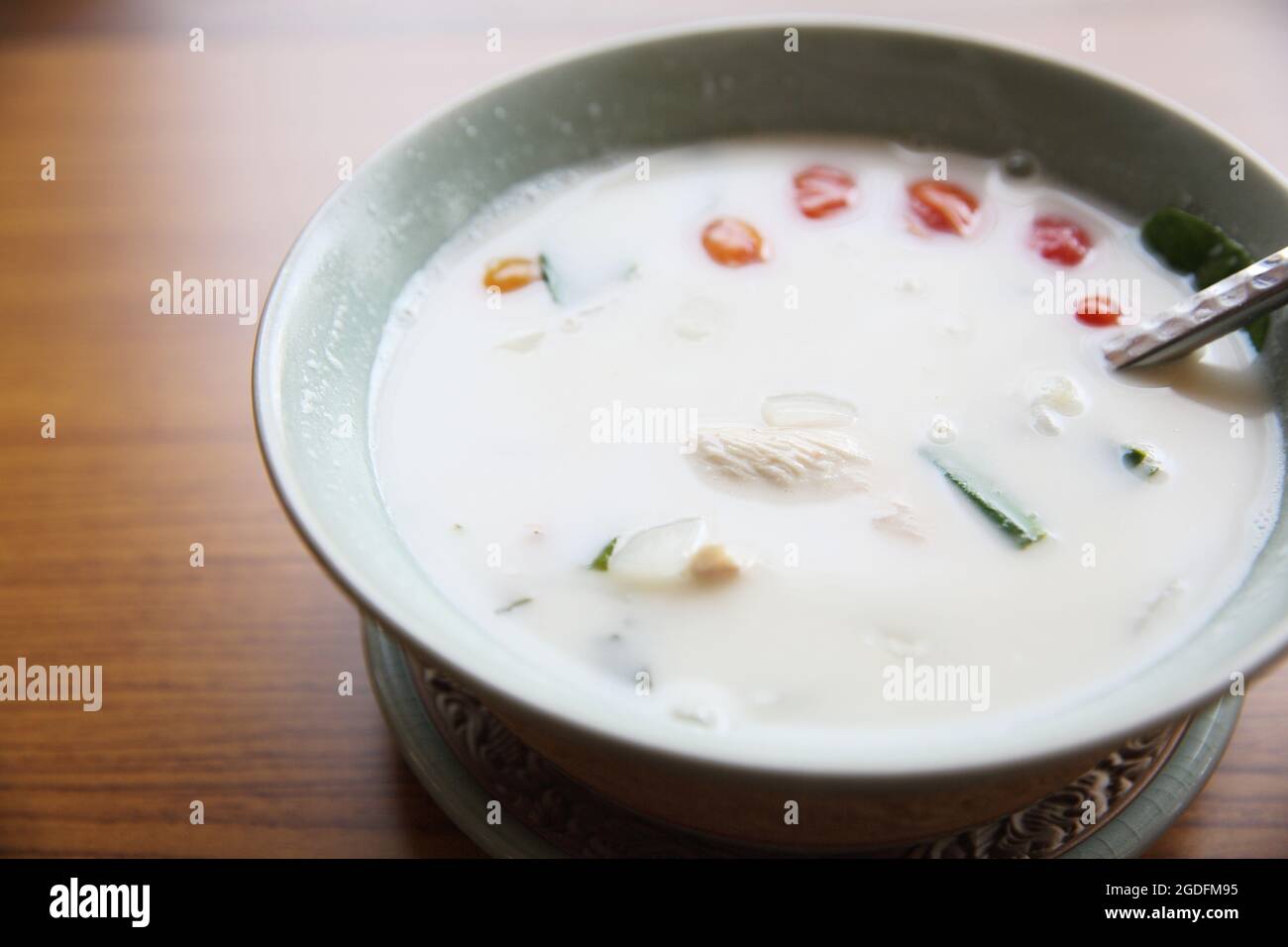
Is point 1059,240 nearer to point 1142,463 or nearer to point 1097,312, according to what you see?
point 1097,312

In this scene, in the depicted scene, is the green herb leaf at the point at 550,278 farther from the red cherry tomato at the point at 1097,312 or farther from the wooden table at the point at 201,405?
the red cherry tomato at the point at 1097,312

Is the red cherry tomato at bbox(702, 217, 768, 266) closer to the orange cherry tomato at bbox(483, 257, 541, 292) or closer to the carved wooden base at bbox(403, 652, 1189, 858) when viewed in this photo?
the orange cherry tomato at bbox(483, 257, 541, 292)

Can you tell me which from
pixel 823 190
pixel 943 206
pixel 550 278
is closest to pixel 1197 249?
pixel 943 206

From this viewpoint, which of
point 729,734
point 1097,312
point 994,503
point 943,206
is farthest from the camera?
point 943,206

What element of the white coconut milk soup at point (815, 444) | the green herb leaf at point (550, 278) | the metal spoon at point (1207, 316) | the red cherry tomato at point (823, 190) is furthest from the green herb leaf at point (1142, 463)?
the green herb leaf at point (550, 278)

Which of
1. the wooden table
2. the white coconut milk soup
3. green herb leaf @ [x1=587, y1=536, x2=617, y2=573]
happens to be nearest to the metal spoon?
the white coconut milk soup

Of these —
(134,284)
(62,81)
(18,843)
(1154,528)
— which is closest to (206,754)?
(18,843)
